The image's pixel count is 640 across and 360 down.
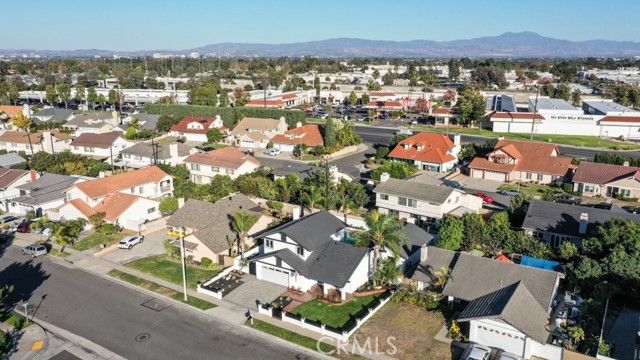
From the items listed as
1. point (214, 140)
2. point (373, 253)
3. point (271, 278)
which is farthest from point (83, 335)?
point (214, 140)

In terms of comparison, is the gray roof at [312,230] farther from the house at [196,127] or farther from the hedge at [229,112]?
the hedge at [229,112]

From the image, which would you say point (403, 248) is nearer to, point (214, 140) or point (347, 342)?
point (347, 342)

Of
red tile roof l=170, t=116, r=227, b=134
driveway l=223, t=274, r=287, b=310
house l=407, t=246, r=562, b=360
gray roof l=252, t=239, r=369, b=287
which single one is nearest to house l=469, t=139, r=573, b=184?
house l=407, t=246, r=562, b=360

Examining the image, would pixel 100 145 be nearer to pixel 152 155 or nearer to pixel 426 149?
pixel 152 155

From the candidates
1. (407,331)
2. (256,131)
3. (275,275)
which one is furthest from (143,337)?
(256,131)

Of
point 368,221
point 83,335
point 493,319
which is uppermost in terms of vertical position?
point 368,221

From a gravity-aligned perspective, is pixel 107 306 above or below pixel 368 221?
below

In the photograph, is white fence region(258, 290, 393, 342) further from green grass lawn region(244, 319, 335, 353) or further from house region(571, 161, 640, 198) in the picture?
house region(571, 161, 640, 198)
